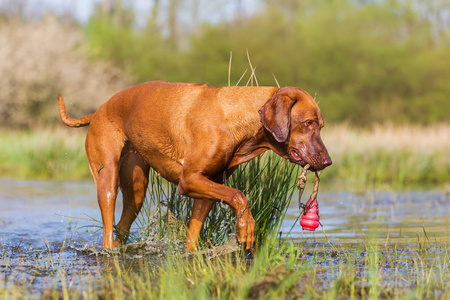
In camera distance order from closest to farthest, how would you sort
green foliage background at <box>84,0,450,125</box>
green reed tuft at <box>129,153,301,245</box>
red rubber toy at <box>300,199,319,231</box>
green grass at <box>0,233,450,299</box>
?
green grass at <box>0,233,450,299</box> < red rubber toy at <box>300,199,319,231</box> < green reed tuft at <box>129,153,301,245</box> < green foliage background at <box>84,0,450,125</box>

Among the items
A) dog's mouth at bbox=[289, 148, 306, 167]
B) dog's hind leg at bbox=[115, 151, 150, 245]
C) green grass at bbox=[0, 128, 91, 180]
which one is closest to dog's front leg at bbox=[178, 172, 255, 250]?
dog's mouth at bbox=[289, 148, 306, 167]

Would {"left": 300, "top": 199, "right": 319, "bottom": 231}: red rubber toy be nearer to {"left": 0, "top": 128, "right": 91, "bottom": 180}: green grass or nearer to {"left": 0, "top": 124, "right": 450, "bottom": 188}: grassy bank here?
{"left": 0, "top": 124, "right": 450, "bottom": 188}: grassy bank

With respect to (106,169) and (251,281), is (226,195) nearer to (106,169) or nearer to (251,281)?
(251,281)

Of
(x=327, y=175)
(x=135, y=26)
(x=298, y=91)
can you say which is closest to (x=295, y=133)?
(x=298, y=91)

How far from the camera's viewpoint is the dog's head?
5.43m

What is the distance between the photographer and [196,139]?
5809mm

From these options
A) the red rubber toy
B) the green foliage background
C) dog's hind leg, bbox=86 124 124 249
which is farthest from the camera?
the green foliage background

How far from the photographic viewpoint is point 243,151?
5.85 m

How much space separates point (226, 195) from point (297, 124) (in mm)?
830

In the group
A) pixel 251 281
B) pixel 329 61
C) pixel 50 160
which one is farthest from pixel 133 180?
pixel 329 61

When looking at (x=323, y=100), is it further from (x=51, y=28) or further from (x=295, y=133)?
(x=295, y=133)

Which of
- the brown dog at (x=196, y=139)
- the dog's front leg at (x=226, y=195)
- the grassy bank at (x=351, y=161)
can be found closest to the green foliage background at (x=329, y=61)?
the grassy bank at (x=351, y=161)

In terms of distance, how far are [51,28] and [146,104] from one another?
25.7 metres

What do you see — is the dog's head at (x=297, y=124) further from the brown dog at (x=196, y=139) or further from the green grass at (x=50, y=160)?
the green grass at (x=50, y=160)
